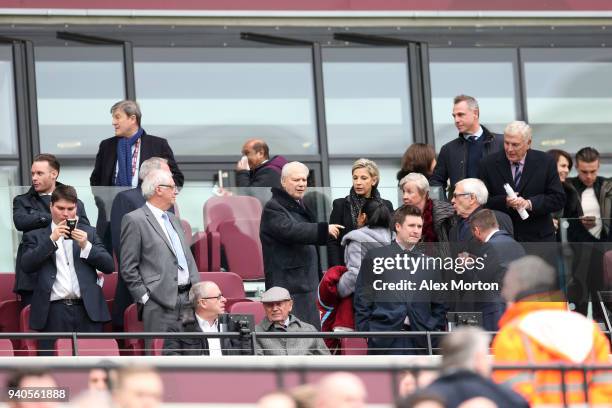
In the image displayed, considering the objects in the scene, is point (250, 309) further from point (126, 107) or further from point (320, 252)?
point (126, 107)

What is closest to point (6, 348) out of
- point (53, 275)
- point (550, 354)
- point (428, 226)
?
point (53, 275)

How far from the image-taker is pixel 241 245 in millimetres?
14695

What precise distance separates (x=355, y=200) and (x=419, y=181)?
57 centimetres

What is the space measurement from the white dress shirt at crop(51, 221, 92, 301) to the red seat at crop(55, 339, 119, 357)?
0.60m

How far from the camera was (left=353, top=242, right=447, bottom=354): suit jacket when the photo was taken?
1255cm

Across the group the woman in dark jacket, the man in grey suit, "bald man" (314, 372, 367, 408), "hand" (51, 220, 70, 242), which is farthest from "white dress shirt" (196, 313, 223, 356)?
"bald man" (314, 372, 367, 408)

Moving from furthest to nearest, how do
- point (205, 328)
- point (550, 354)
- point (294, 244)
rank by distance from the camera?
1. point (294, 244)
2. point (205, 328)
3. point (550, 354)

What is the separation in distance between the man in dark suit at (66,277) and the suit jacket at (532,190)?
3228 mm

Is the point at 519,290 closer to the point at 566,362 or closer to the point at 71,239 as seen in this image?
the point at 566,362

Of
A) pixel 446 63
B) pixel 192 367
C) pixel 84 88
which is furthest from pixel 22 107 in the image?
pixel 192 367

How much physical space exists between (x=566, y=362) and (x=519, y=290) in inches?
17.0

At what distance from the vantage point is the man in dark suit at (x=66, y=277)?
1248 centimetres

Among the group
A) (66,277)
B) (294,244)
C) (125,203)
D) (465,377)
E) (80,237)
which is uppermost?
(125,203)

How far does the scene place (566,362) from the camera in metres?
8.45
